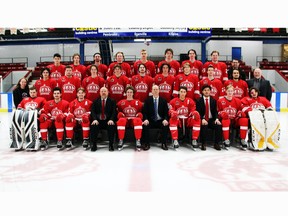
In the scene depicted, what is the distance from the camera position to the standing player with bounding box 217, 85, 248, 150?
510cm

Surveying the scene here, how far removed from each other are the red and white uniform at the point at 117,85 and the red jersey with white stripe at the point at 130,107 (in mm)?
354

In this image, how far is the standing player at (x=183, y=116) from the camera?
5051mm

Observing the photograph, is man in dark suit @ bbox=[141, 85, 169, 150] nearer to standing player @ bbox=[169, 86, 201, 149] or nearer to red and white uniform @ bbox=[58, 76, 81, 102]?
standing player @ bbox=[169, 86, 201, 149]

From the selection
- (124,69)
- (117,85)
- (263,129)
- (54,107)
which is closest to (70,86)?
(54,107)

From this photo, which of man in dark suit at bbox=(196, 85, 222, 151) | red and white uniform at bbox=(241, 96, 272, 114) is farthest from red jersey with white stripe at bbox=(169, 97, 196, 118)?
red and white uniform at bbox=(241, 96, 272, 114)

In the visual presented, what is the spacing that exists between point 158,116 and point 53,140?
2.11m

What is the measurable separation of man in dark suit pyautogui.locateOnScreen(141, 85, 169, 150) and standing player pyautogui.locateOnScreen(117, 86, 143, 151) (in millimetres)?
113

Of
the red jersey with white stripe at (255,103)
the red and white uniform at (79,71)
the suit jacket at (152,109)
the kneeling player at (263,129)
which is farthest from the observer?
the red and white uniform at (79,71)

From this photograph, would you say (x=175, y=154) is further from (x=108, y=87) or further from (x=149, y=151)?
(x=108, y=87)

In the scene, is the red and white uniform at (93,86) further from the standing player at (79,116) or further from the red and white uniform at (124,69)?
the red and white uniform at (124,69)

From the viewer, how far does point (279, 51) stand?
22.5 metres

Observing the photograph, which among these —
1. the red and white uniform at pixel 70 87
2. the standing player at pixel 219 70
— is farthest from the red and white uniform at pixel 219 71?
the red and white uniform at pixel 70 87

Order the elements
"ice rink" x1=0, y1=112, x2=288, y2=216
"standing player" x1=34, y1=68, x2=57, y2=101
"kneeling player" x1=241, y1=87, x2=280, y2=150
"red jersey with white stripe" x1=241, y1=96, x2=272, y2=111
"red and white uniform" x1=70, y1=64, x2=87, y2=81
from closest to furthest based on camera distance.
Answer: "ice rink" x1=0, y1=112, x2=288, y2=216 < "kneeling player" x1=241, y1=87, x2=280, y2=150 < "red jersey with white stripe" x1=241, y1=96, x2=272, y2=111 < "standing player" x1=34, y1=68, x2=57, y2=101 < "red and white uniform" x1=70, y1=64, x2=87, y2=81

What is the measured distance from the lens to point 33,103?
541 cm
